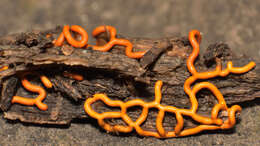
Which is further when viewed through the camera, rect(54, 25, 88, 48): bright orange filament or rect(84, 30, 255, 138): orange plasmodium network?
rect(54, 25, 88, 48): bright orange filament

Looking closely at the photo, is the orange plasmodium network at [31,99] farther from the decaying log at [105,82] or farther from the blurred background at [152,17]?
the blurred background at [152,17]

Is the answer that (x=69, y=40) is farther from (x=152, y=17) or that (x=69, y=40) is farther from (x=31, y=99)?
(x=152, y=17)

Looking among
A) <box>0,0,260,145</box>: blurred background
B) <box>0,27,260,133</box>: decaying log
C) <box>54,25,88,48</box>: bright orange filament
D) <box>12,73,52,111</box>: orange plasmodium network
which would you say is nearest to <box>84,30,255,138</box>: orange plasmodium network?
<box>0,27,260,133</box>: decaying log

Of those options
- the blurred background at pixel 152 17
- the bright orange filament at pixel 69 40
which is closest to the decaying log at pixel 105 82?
the bright orange filament at pixel 69 40

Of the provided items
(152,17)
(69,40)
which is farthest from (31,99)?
(152,17)

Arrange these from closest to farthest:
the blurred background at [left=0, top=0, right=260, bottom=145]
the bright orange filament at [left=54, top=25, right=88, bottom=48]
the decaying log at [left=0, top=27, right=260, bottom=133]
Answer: the decaying log at [left=0, top=27, right=260, bottom=133]
the bright orange filament at [left=54, top=25, right=88, bottom=48]
the blurred background at [left=0, top=0, right=260, bottom=145]

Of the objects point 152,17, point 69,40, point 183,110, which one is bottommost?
point 183,110

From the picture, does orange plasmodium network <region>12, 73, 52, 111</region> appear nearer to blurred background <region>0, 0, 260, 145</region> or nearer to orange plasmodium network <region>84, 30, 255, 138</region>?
orange plasmodium network <region>84, 30, 255, 138</region>

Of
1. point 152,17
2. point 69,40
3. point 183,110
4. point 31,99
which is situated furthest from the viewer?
point 152,17

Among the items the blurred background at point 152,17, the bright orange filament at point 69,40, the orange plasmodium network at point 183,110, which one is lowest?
the orange plasmodium network at point 183,110
